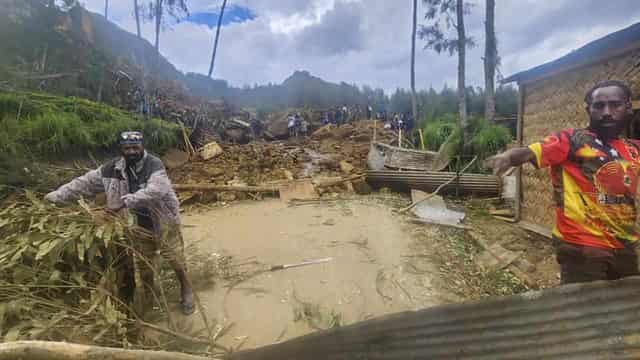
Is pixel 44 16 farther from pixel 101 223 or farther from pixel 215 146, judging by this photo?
pixel 101 223

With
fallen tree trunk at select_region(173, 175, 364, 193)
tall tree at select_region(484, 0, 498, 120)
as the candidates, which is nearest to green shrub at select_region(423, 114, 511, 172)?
tall tree at select_region(484, 0, 498, 120)

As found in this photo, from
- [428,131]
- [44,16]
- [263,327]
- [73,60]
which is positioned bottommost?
[263,327]

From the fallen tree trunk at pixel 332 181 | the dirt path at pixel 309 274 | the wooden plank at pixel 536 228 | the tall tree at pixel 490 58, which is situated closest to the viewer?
the dirt path at pixel 309 274

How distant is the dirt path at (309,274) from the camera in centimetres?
344

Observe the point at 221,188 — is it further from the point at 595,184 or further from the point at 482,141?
the point at 595,184

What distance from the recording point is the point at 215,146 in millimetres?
11969

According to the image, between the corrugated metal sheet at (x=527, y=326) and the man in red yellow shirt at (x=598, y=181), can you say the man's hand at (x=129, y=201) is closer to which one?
the corrugated metal sheet at (x=527, y=326)

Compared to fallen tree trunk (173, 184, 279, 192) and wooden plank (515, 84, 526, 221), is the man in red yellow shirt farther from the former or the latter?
fallen tree trunk (173, 184, 279, 192)

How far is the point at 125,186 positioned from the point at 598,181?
3032mm

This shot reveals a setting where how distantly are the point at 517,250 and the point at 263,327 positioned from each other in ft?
11.5

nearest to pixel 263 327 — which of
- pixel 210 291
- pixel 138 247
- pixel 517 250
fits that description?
pixel 210 291

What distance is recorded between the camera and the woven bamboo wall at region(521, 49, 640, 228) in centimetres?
389

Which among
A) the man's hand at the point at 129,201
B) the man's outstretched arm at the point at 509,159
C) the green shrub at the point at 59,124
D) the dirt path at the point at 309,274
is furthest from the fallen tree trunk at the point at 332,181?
the man's outstretched arm at the point at 509,159

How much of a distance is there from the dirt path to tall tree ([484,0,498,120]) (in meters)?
6.00
